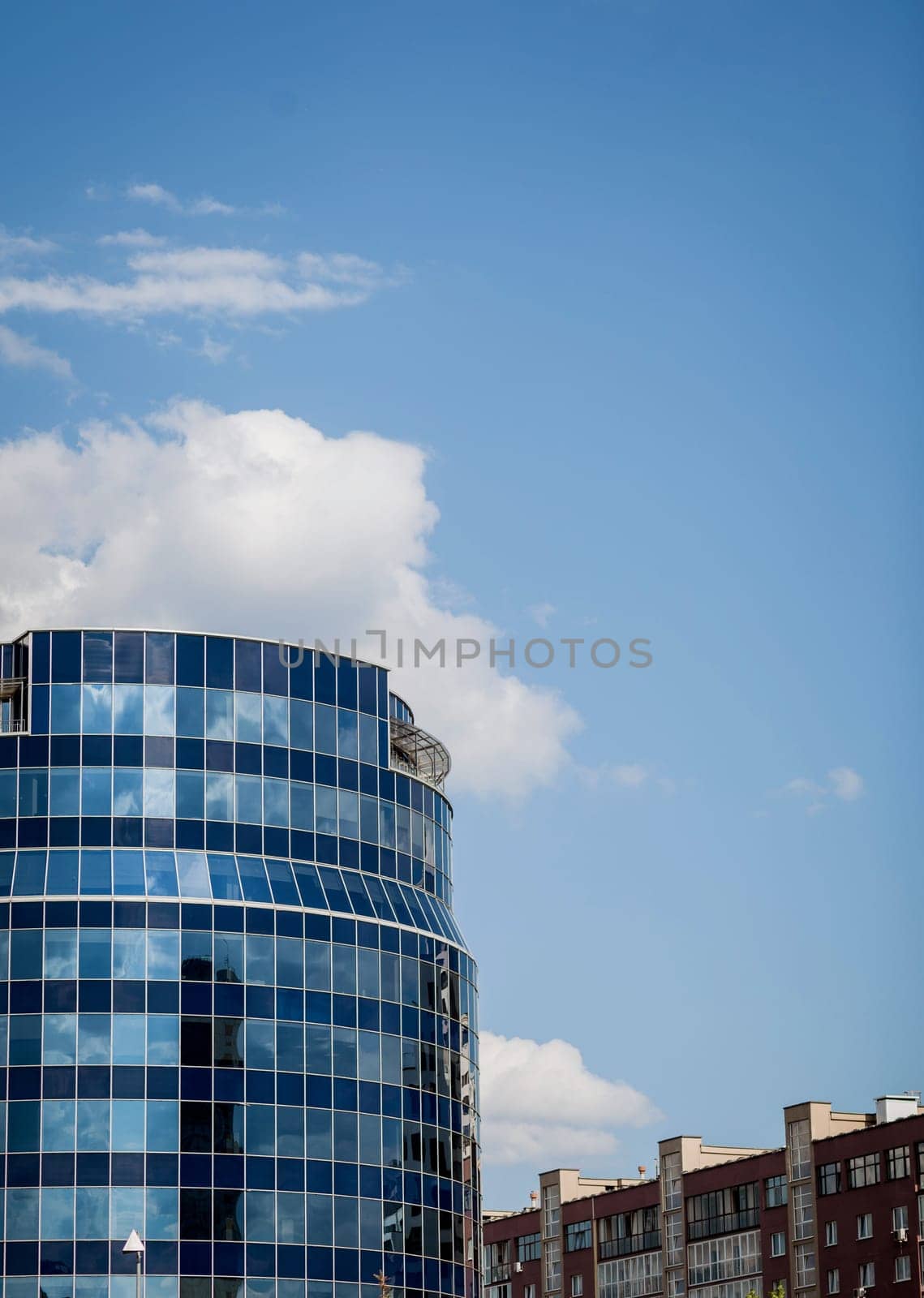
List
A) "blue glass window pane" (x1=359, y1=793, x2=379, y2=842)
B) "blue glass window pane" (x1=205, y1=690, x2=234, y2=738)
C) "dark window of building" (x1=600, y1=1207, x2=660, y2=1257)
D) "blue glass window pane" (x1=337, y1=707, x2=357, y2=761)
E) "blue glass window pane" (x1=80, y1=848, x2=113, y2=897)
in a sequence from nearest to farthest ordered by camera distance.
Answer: "blue glass window pane" (x1=80, y1=848, x2=113, y2=897), "blue glass window pane" (x1=205, y1=690, x2=234, y2=738), "blue glass window pane" (x1=337, y1=707, x2=357, y2=761), "blue glass window pane" (x1=359, y1=793, x2=379, y2=842), "dark window of building" (x1=600, y1=1207, x2=660, y2=1257)

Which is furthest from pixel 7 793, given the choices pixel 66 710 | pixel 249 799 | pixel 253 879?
pixel 253 879

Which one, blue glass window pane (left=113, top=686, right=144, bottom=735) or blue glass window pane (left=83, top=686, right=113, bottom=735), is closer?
blue glass window pane (left=83, top=686, right=113, bottom=735)

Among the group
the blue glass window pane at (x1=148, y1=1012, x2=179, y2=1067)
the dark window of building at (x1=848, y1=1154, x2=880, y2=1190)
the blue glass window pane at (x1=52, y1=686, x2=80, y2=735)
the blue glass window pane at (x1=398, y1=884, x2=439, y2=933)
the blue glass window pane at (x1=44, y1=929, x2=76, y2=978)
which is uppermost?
the blue glass window pane at (x1=52, y1=686, x2=80, y2=735)

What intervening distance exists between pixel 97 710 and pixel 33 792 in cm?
Answer: 494

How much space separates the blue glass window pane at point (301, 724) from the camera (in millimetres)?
101875

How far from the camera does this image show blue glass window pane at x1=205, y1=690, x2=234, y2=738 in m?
99.9

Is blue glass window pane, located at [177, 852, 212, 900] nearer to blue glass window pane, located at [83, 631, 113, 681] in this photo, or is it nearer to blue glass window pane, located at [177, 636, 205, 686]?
blue glass window pane, located at [177, 636, 205, 686]

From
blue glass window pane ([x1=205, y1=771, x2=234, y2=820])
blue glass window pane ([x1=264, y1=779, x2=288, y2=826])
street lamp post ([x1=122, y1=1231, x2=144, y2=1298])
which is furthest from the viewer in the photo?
blue glass window pane ([x1=264, y1=779, x2=288, y2=826])

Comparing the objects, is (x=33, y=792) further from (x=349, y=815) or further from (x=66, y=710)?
(x=349, y=815)

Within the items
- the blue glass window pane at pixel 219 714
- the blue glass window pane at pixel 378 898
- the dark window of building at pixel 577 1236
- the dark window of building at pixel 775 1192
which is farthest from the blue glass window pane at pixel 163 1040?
the dark window of building at pixel 577 1236

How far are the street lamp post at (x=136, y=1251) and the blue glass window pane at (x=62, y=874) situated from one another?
52.4ft

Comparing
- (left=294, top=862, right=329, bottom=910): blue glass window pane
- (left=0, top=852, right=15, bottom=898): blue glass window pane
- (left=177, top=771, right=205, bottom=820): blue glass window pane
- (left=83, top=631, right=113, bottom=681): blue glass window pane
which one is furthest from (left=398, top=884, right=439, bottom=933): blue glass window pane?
(left=0, top=852, right=15, bottom=898): blue glass window pane

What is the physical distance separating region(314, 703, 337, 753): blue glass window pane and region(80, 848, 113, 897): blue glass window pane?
12266 millimetres

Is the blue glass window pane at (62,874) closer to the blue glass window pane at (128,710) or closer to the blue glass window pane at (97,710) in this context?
the blue glass window pane at (97,710)
